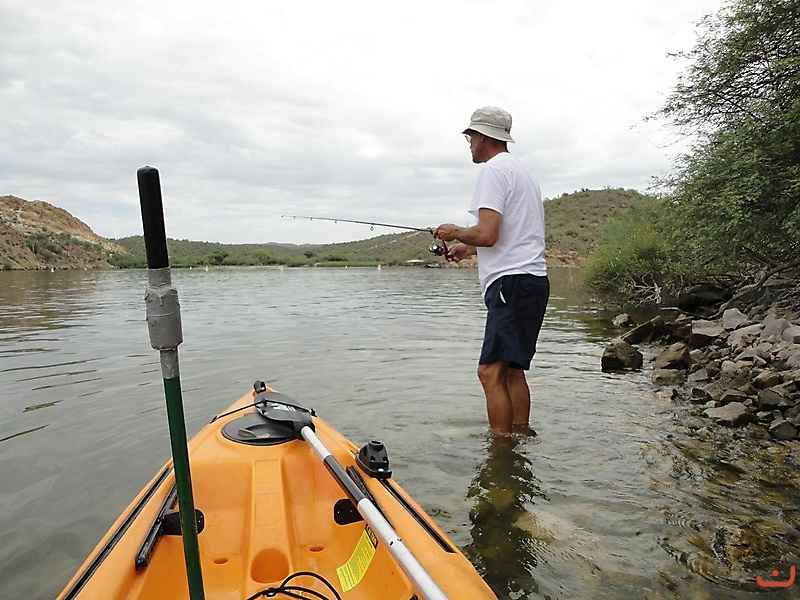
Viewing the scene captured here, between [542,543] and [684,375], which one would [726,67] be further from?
[542,543]

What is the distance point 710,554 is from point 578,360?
218 inches

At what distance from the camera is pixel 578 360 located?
27.1 feet

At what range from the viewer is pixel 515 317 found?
4.01 metres

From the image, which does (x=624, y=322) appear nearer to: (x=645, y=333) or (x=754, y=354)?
(x=645, y=333)

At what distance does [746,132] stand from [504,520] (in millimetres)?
6947

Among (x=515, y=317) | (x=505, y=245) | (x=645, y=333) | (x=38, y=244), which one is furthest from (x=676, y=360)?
(x=38, y=244)

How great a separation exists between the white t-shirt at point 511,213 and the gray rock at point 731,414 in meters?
2.23

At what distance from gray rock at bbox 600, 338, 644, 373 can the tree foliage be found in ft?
7.65

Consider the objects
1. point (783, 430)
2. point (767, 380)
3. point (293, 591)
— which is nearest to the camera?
point (293, 591)

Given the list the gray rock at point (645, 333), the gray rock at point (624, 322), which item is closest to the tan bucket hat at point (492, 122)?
the gray rock at point (645, 333)

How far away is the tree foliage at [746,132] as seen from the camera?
7414 mm

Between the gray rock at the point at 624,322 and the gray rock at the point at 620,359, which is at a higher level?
the gray rock at the point at 620,359

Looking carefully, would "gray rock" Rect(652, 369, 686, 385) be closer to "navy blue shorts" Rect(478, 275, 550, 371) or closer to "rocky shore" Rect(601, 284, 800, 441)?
"rocky shore" Rect(601, 284, 800, 441)

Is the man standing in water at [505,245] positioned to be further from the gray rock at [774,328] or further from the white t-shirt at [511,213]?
the gray rock at [774,328]
